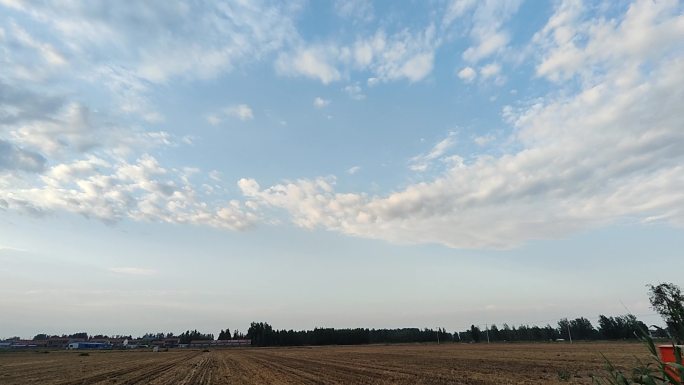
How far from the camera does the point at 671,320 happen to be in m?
3.80

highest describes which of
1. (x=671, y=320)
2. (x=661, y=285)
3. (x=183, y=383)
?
(x=661, y=285)

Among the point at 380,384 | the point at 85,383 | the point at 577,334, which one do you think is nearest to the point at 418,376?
the point at 380,384

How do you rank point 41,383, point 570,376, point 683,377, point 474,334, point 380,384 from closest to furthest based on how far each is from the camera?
1. point 683,377
2. point 380,384
3. point 570,376
4. point 41,383
5. point 474,334

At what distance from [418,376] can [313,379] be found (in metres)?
7.93

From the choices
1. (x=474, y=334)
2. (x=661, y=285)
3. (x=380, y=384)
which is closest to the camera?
(x=380, y=384)

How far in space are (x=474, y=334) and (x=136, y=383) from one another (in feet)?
616

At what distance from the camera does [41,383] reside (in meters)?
28.9

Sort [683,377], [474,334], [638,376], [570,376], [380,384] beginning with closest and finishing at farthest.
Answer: [683,377] → [638,376] → [380,384] → [570,376] → [474,334]

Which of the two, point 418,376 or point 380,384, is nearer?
point 380,384

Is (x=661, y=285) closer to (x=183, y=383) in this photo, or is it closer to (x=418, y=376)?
(x=418, y=376)

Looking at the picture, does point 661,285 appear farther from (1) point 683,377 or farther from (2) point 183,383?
(1) point 683,377

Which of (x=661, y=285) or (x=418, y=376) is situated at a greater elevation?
(x=661, y=285)

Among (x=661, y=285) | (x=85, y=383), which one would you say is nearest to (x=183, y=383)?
(x=85, y=383)

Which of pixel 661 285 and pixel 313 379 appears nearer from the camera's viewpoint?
pixel 313 379
